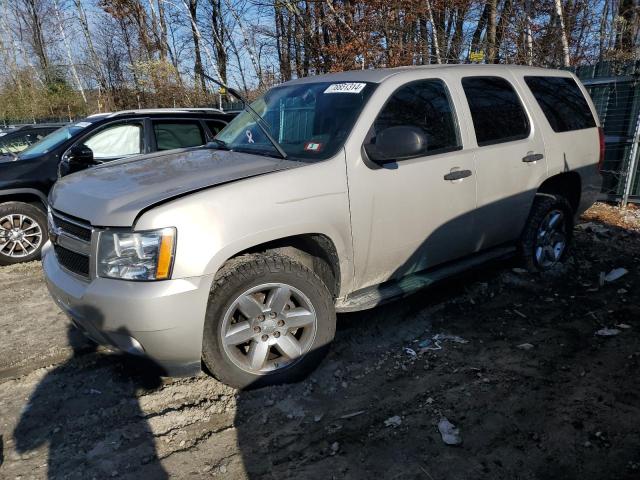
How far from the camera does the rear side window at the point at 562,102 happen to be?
452 centimetres

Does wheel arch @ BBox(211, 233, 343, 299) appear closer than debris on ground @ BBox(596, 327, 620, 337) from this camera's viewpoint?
Yes

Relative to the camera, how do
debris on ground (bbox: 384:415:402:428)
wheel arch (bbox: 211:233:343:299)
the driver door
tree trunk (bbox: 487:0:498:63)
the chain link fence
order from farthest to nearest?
tree trunk (bbox: 487:0:498:63)
the chain link fence
the driver door
wheel arch (bbox: 211:233:343:299)
debris on ground (bbox: 384:415:402:428)

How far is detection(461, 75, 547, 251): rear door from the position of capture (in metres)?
3.94

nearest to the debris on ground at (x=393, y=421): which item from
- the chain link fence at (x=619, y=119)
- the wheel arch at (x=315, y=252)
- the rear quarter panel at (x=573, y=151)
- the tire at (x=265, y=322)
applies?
the tire at (x=265, y=322)

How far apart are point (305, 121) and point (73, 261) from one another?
182cm

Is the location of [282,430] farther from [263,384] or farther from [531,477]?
[531,477]

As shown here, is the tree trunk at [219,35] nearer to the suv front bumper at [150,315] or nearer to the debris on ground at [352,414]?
the suv front bumper at [150,315]

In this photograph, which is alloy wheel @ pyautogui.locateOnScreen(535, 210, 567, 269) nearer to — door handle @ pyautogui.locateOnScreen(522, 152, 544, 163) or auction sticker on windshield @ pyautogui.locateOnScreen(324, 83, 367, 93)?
door handle @ pyautogui.locateOnScreen(522, 152, 544, 163)

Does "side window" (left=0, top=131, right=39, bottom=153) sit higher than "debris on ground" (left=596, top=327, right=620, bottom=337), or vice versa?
"side window" (left=0, top=131, right=39, bottom=153)

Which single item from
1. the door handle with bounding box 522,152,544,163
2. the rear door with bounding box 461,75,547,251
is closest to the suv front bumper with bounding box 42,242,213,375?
the rear door with bounding box 461,75,547,251

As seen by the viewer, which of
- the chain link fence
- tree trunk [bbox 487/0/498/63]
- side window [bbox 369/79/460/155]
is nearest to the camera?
side window [bbox 369/79/460/155]

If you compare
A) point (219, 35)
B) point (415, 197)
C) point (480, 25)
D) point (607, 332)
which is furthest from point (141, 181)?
point (219, 35)

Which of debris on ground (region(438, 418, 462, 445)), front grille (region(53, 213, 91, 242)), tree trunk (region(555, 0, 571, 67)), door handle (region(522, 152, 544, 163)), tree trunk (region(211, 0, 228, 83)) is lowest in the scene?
debris on ground (region(438, 418, 462, 445))

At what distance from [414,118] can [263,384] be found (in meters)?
2.15
